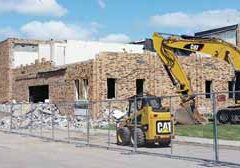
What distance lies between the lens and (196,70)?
45531 millimetres

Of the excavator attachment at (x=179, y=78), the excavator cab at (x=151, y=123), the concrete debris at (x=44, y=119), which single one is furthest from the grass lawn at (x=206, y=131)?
the concrete debris at (x=44, y=119)

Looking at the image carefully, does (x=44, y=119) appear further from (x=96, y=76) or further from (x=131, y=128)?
(x=131, y=128)

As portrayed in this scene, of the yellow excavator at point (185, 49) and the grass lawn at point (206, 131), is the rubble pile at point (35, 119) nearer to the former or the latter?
the yellow excavator at point (185, 49)

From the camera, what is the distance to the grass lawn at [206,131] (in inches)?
962

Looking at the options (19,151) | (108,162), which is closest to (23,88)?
(19,151)

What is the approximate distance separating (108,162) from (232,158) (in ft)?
12.1

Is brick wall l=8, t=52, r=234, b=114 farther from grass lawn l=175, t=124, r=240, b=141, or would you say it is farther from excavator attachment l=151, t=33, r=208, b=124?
grass lawn l=175, t=124, r=240, b=141

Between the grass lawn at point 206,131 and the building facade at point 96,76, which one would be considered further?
the building facade at point 96,76

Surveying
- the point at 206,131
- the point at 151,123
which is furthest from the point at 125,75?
the point at 151,123

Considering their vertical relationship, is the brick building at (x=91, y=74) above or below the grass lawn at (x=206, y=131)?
above

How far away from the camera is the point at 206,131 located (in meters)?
27.6

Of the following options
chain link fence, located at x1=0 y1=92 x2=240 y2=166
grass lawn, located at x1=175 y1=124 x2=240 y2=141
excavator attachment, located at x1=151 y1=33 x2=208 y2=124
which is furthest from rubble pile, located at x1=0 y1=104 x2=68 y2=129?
grass lawn, located at x1=175 y1=124 x2=240 y2=141

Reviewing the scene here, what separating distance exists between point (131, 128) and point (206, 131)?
6.11m

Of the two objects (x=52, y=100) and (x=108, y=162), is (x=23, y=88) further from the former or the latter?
(x=108, y=162)
